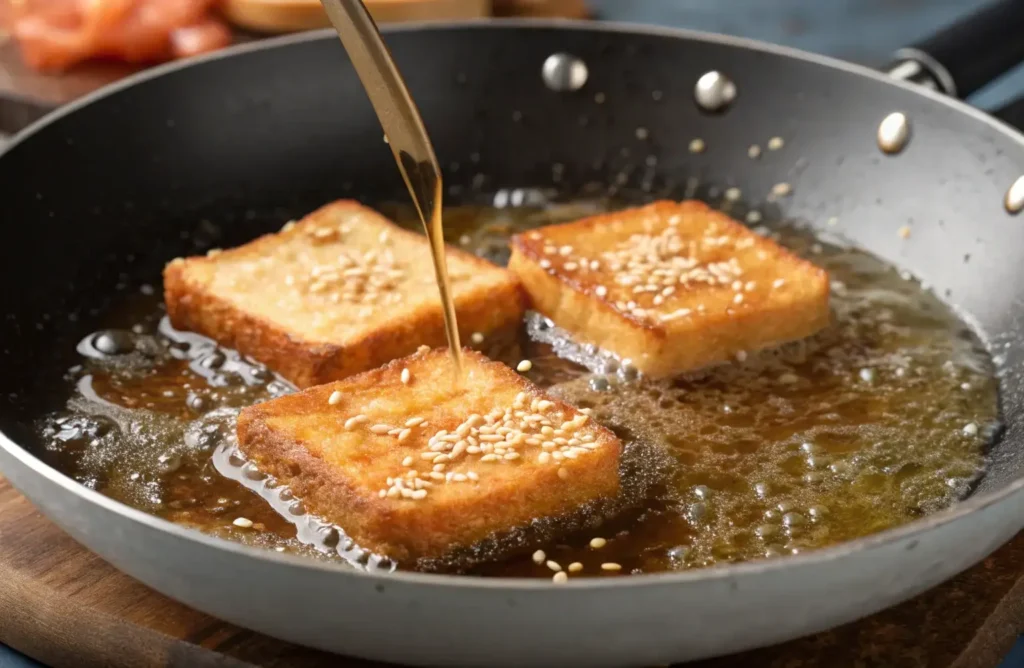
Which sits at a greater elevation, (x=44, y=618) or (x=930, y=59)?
(x=930, y=59)

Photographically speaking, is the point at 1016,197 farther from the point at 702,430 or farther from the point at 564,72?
the point at 564,72

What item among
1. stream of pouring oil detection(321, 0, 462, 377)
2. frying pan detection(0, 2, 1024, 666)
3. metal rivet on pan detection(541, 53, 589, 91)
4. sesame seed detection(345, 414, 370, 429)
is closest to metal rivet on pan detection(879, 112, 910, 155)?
frying pan detection(0, 2, 1024, 666)

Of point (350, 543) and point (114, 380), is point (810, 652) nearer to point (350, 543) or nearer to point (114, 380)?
point (350, 543)

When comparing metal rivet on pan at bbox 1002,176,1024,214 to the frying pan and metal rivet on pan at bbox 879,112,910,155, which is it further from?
metal rivet on pan at bbox 879,112,910,155

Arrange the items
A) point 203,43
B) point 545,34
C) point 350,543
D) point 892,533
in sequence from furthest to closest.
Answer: point 203,43, point 545,34, point 350,543, point 892,533

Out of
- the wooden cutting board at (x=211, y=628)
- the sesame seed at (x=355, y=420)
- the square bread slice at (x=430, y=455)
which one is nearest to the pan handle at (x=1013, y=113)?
the wooden cutting board at (x=211, y=628)

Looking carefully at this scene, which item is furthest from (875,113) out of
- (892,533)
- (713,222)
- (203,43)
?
(203,43)

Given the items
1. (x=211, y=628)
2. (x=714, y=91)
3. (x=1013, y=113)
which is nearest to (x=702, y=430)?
(x=211, y=628)
